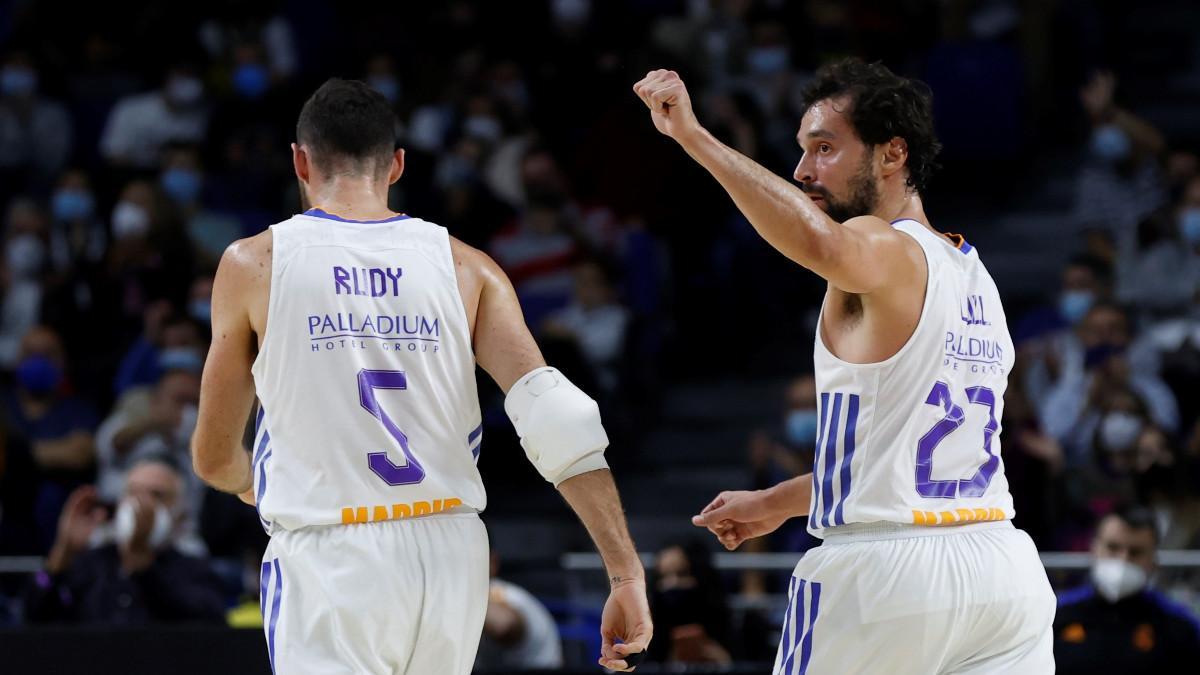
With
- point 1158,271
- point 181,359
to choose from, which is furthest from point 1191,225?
point 181,359

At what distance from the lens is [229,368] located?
4719 mm

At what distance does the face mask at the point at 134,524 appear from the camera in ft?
29.6

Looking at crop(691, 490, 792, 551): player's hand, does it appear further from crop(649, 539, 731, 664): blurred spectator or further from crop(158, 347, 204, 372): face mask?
crop(158, 347, 204, 372): face mask

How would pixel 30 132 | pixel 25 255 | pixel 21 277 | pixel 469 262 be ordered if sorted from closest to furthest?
1. pixel 469 262
2. pixel 21 277
3. pixel 25 255
4. pixel 30 132

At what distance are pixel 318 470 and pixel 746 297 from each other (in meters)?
8.61

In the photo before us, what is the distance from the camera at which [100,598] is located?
895cm

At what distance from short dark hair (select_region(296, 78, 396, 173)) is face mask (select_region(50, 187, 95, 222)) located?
9.71 meters

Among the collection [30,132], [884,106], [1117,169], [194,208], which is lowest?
[884,106]

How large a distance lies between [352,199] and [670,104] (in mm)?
952

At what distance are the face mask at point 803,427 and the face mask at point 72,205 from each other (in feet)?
20.6

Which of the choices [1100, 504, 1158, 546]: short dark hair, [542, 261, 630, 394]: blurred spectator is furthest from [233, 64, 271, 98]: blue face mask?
[1100, 504, 1158, 546]: short dark hair

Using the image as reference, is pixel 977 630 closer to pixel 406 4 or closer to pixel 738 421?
pixel 738 421

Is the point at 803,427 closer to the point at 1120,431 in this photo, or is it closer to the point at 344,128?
the point at 1120,431

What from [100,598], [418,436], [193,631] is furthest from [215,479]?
[100,598]
